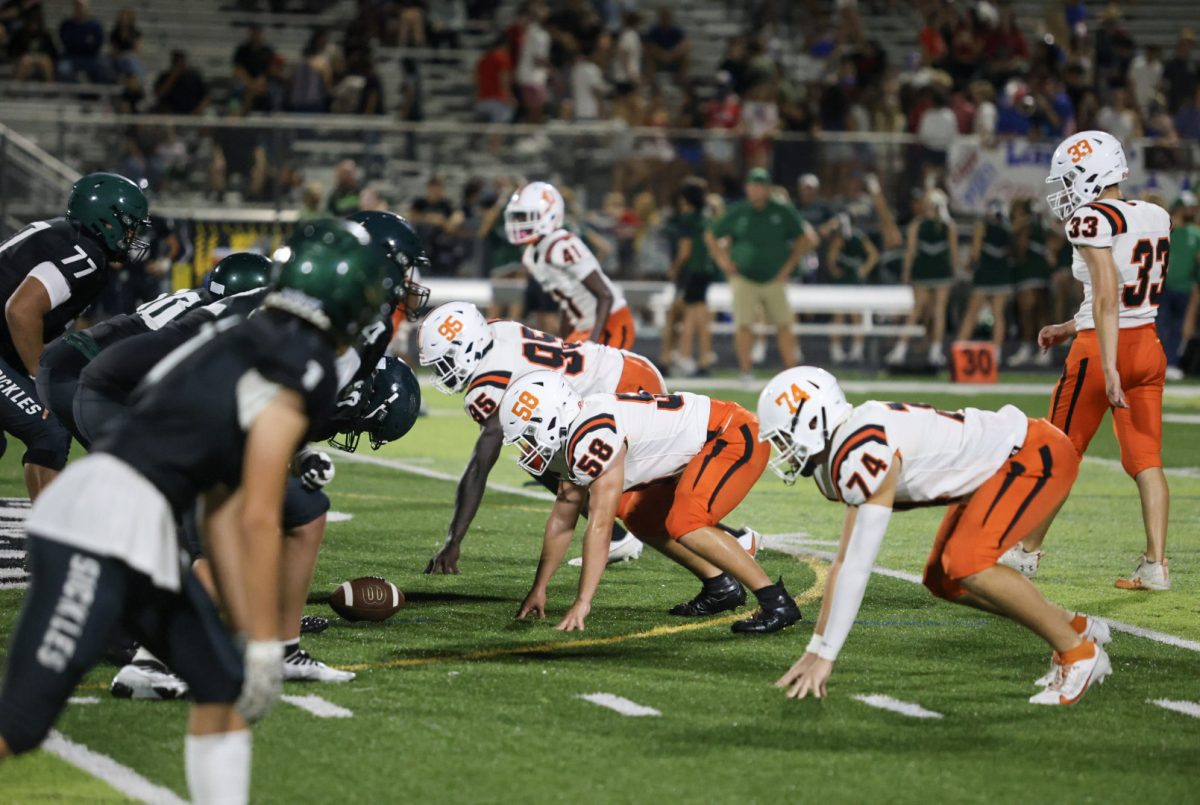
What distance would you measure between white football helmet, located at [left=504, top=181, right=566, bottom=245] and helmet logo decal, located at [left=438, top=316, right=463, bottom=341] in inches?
149

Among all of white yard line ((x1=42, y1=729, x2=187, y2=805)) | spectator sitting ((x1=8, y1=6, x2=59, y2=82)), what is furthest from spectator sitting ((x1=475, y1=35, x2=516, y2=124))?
white yard line ((x1=42, y1=729, x2=187, y2=805))

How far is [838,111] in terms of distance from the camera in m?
23.2

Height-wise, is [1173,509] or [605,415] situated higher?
[605,415]

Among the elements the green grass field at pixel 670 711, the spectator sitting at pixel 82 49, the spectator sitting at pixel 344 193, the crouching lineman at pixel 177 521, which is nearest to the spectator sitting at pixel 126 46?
the spectator sitting at pixel 82 49

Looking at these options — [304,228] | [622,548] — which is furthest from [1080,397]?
[304,228]

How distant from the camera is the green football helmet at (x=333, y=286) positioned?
13.5 ft

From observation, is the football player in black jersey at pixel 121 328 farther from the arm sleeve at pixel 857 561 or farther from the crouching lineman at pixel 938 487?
the arm sleeve at pixel 857 561

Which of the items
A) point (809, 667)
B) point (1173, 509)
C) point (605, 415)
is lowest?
point (1173, 509)

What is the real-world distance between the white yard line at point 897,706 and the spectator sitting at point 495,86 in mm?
17229

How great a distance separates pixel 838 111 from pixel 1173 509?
520 inches

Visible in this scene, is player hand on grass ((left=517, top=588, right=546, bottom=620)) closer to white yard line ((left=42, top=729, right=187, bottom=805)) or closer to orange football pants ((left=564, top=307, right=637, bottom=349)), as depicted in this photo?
white yard line ((left=42, top=729, right=187, bottom=805))

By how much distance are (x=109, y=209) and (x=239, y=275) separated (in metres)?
1.25

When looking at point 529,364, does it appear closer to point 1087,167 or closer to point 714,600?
point 714,600

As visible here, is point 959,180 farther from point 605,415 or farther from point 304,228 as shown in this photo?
point 304,228
